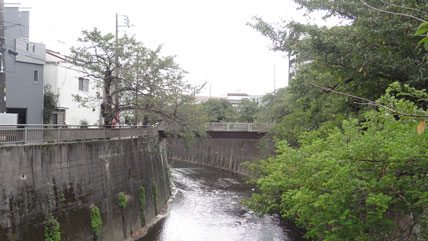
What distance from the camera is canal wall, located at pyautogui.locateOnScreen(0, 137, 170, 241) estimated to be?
1162cm

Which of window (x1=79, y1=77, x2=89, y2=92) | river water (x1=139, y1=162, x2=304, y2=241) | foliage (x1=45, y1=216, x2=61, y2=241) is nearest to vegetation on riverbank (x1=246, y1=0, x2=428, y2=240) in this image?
river water (x1=139, y1=162, x2=304, y2=241)

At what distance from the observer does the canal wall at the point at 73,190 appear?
11.6m

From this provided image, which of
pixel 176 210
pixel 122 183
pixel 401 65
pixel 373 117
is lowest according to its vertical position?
pixel 176 210

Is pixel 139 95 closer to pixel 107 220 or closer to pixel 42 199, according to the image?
pixel 107 220

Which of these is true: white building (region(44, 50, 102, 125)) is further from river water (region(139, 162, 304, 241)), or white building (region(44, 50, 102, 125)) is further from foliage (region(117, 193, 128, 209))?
river water (region(139, 162, 304, 241))

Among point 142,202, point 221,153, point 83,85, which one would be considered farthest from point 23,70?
point 221,153

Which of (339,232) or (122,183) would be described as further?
(122,183)

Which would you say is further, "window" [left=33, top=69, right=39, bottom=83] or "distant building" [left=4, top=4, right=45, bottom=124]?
"window" [left=33, top=69, right=39, bottom=83]

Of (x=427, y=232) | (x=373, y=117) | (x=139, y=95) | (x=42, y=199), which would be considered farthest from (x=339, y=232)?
(x=139, y=95)

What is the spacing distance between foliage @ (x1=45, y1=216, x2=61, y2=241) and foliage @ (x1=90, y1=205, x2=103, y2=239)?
251cm

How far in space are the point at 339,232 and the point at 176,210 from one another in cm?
2032

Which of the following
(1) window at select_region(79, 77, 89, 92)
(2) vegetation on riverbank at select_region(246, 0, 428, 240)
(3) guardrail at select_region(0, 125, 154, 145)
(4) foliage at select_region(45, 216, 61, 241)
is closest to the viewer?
(2) vegetation on riverbank at select_region(246, 0, 428, 240)

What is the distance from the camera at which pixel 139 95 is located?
21.3 m

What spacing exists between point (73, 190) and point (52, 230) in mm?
2247
